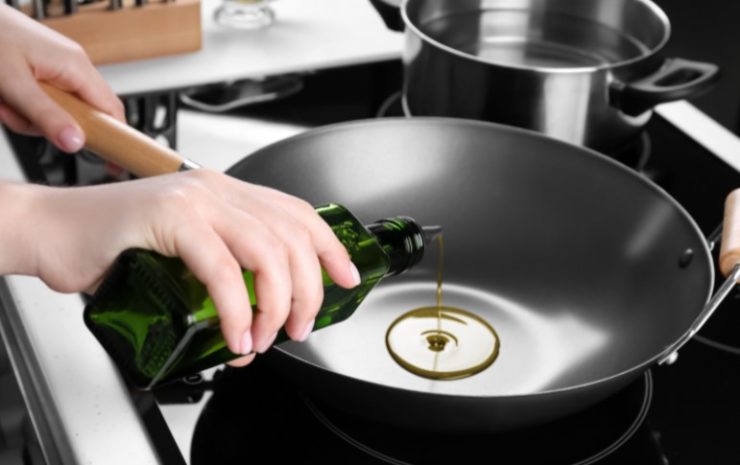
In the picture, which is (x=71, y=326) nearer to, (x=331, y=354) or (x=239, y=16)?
(x=331, y=354)

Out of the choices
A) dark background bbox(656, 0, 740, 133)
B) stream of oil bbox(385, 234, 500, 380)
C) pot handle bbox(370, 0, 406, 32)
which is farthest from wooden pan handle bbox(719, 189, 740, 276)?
dark background bbox(656, 0, 740, 133)

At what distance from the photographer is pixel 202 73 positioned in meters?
1.19

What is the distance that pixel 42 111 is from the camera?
0.88 m

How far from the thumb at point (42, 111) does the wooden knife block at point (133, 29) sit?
26 cm

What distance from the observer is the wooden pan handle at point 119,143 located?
82cm

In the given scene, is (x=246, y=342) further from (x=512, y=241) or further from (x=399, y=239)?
(x=512, y=241)

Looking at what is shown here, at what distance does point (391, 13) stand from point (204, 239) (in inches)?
25.0

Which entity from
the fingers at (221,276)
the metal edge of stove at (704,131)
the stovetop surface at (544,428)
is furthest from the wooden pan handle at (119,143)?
the metal edge of stove at (704,131)

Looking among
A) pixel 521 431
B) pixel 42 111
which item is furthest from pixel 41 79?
pixel 521 431

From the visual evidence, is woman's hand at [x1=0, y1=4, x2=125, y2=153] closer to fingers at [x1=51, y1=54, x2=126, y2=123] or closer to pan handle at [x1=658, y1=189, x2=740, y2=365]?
fingers at [x1=51, y1=54, x2=126, y2=123]

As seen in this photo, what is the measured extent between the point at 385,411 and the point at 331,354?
20 centimetres

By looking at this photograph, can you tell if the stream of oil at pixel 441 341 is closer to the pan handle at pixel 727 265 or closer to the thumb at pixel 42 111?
the pan handle at pixel 727 265

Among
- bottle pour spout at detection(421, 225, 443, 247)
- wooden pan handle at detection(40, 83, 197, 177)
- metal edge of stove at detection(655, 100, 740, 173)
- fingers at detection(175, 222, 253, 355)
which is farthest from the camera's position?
metal edge of stove at detection(655, 100, 740, 173)

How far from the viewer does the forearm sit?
672mm
